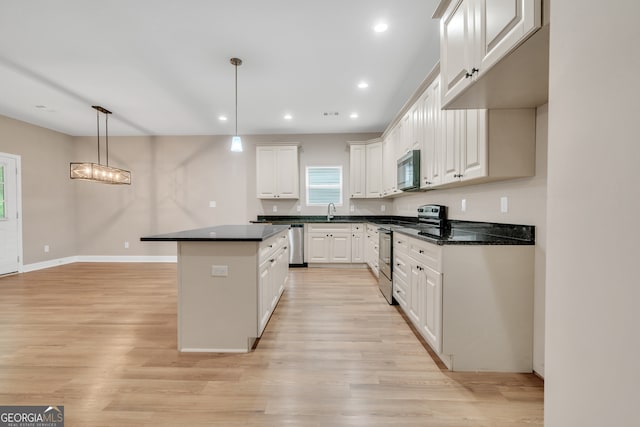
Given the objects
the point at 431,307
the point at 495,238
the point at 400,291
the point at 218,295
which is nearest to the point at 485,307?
the point at 431,307

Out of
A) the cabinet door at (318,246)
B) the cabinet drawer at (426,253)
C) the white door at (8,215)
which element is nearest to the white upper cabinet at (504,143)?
the cabinet drawer at (426,253)

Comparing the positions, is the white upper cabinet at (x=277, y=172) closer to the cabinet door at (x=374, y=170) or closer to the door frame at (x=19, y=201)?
the cabinet door at (x=374, y=170)

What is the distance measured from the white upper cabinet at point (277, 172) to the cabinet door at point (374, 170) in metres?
1.48

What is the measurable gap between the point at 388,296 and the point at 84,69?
4565 millimetres

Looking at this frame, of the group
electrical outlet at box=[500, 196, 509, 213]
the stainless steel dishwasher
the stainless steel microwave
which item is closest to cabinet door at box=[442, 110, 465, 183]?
electrical outlet at box=[500, 196, 509, 213]

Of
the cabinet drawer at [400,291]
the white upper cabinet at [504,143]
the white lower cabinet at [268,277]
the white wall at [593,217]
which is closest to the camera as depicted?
the white wall at [593,217]

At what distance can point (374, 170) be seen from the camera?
5.55m

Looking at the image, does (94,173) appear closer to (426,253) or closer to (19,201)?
(19,201)

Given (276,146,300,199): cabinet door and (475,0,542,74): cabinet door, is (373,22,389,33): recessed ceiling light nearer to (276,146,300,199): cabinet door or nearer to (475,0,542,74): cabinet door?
Result: (475,0,542,74): cabinet door

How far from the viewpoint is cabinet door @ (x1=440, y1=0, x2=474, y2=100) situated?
5.39ft

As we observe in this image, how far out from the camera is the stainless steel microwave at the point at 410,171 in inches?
134

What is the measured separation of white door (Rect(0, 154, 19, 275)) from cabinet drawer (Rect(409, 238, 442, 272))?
6.68m

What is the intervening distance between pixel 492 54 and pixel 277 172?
4679 mm

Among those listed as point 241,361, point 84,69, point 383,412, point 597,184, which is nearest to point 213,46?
point 84,69
